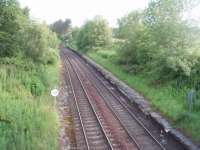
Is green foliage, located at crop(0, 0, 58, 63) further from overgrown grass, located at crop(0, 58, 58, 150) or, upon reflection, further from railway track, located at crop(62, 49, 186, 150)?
railway track, located at crop(62, 49, 186, 150)

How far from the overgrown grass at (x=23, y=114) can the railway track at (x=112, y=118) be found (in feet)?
7.06

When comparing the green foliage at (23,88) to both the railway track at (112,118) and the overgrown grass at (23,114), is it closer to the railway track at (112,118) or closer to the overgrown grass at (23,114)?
the overgrown grass at (23,114)

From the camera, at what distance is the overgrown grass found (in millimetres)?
13719

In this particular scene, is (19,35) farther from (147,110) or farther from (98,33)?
(98,33)

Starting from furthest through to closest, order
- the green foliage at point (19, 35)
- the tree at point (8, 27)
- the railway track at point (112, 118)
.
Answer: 1. the green foliage at point (19, 35)
2. the tree at point (8, 27)
3. the railway track at point (112, 118)

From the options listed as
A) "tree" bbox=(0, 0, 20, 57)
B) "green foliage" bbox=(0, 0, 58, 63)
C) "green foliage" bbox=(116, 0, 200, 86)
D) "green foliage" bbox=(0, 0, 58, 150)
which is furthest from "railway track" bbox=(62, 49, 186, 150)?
"tree" bbox=(0, 0, 20, 57)

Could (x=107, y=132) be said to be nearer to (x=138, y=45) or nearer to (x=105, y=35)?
(x=138, y=45)

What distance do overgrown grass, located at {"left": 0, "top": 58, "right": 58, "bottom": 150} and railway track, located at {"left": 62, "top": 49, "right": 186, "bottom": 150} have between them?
2.15m

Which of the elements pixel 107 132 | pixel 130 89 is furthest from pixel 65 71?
pixel 107 132

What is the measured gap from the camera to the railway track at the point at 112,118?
16.2 meters

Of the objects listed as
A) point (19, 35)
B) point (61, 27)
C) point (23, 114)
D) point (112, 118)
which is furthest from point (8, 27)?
point (61, 27)

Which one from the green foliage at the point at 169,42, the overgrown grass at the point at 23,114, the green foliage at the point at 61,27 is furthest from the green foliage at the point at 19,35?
the green foliage at the point at 61,27

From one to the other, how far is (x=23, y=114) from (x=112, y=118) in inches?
248

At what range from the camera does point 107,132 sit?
17.8 meters
